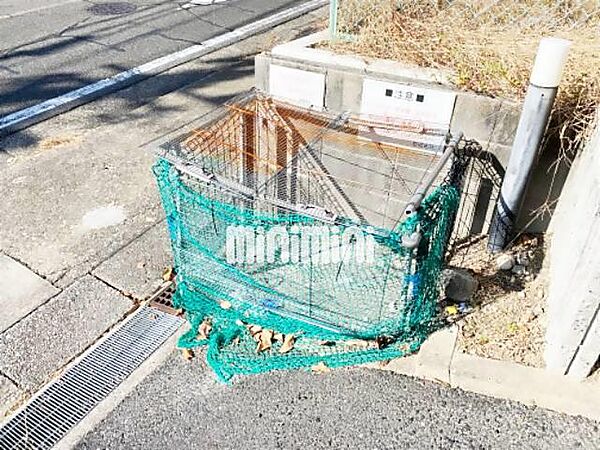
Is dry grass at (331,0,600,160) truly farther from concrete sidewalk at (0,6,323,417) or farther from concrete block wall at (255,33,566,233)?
concrete sidewalk at (0,6,323,417)

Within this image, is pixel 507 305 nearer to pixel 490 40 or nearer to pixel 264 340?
pixel 264 340

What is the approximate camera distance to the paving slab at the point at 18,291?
3535 millimetres

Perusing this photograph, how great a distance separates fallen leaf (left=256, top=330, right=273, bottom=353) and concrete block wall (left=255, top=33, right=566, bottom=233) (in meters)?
1.76

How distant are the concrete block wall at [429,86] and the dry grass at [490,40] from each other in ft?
0.41

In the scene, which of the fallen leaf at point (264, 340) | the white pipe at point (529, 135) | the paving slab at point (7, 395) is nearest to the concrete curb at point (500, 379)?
the fallen leaf at point (264, 340)

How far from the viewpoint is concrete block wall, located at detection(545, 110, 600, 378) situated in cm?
279

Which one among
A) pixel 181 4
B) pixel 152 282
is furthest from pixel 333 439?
pixel 181 4

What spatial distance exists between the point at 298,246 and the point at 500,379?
5.00ft

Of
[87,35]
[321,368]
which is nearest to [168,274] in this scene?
[321,368]

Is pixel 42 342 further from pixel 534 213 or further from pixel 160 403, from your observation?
pixel 534 213

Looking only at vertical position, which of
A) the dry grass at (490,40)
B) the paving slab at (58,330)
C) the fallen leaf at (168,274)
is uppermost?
the dry grass at (490,40)

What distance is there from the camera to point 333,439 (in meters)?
2.85

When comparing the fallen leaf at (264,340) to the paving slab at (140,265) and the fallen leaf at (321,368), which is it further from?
the paving slab at (140,265)

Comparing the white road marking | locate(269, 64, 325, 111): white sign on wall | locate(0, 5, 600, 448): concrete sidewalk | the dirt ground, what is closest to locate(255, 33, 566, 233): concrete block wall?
locate(269, 64, 325, 111): white sign on wall
